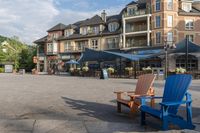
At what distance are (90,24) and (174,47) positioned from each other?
30.8 m

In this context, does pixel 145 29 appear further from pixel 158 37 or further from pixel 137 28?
pixel 158 37

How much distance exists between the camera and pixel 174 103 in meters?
6.07

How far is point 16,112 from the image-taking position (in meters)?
8.53

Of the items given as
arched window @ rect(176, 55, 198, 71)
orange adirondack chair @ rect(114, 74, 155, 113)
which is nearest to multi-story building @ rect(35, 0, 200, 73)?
arched window @ rect(176, 55, 198, 71)

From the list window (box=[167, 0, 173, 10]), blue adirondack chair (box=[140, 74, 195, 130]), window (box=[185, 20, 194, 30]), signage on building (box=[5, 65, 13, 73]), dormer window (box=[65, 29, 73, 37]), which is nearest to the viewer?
blue adirondack chair (box=[140, 74, 195, 130])

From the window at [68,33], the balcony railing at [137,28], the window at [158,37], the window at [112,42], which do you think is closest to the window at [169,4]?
the window at [158,37]

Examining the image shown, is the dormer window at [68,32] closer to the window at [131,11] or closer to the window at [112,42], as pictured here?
the window at [112,42]

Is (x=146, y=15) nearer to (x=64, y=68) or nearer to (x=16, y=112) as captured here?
(x=64, y=68)

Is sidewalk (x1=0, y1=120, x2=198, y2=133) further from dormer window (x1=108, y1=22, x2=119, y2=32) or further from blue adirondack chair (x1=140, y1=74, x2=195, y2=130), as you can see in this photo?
dormer window (x1=108, y1=22, x2=119, y2=32)

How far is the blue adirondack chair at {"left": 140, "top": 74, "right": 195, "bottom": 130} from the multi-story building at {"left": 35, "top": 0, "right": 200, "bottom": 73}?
1477 inches

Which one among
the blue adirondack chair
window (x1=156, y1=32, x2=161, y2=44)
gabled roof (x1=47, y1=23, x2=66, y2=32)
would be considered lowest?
the blue adirondack chair

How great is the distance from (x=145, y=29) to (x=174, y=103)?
152 feet

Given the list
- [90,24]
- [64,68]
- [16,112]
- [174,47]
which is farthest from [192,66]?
[16,112]

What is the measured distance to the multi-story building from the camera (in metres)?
48.7
